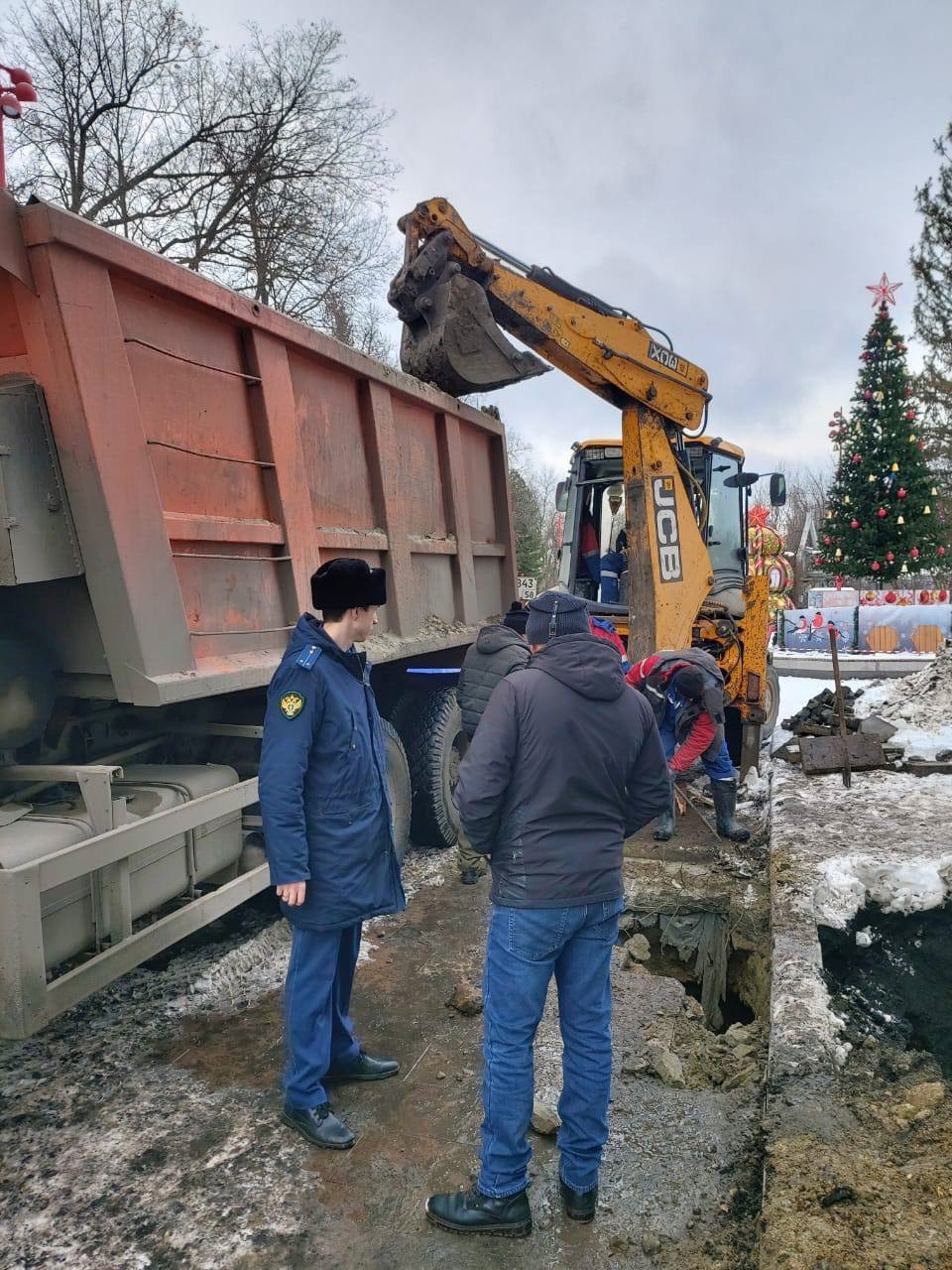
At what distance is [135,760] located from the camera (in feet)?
12.0

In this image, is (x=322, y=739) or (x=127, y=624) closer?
(x=322, y=739)

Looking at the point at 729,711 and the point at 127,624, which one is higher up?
the point at 127,624

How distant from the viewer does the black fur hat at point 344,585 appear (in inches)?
109

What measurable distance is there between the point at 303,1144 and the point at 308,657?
152cm

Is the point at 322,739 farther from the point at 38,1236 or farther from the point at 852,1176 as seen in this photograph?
the point at 852,1176

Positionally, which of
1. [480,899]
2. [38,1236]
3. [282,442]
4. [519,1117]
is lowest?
[480,899]

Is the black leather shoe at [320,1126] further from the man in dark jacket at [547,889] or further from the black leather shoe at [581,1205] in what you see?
the black leather shoe at [581,1205]

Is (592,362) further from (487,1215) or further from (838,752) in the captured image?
(487,1215)

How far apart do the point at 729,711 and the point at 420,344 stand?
163 inches

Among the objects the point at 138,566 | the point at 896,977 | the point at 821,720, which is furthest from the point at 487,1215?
the point at 821,720

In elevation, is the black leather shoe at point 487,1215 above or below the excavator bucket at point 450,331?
below

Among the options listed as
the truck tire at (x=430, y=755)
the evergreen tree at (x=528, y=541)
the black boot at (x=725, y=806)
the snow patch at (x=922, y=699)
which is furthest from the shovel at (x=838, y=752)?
the evergreen tree at (x=528, y=541)

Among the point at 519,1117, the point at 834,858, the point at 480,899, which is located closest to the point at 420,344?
the point at 480,899

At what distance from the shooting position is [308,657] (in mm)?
2691
